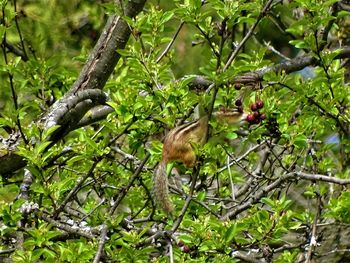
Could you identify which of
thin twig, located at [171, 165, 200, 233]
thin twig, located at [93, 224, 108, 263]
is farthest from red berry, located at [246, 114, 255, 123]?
thin twig, located at [93, 224, 108, 263]

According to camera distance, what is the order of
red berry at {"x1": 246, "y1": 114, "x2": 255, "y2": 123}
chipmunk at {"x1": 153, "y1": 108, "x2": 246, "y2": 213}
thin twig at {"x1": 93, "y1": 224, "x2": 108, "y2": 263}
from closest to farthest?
1. thin twig at {"x1": 93, "y1": 224, "x2": 108, "y2": 263}
2. chipmunk at {"x1": 153, "y1": 108, "x2": 246, "y2": 213}
3. red berry at {"x1": 246, "y1": 114, "x2": 255, "y2": 123}

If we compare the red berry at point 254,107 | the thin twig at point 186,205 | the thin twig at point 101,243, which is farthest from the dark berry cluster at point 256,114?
the thin twig at point 101,243

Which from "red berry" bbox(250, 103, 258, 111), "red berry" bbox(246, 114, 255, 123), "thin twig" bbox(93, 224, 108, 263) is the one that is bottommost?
"thin twig" bbox(93, 224, 108, 263)

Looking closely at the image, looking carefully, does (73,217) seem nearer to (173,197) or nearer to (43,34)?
(173,197)

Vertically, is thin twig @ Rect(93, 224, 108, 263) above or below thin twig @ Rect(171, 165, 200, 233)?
below

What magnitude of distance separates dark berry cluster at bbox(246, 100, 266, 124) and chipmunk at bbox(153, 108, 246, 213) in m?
0.08

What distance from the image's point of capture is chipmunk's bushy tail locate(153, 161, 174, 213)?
314cm

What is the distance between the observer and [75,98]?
11.9 feet

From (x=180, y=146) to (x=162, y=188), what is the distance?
→ 200 millimetres

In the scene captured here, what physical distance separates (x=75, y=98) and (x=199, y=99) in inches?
30.4

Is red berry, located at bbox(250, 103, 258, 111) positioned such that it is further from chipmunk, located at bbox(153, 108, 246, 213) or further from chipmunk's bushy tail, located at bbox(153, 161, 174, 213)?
chipmunk's bushy tail, located at bbox(153, 161, 174, 213)

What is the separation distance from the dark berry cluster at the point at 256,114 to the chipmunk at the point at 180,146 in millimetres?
84

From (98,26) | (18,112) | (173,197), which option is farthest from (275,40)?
(18,112)

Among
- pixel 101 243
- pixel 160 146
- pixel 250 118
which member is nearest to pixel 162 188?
pixel 160 146
